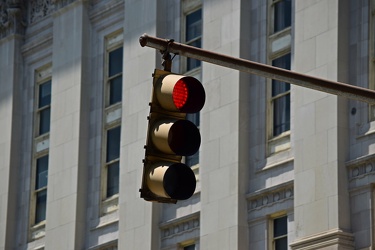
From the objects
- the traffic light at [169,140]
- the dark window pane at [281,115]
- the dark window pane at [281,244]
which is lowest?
the traffic light at [169,140]

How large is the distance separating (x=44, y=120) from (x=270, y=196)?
1406cm

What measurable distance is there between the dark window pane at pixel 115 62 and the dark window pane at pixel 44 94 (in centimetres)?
377

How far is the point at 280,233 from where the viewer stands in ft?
113

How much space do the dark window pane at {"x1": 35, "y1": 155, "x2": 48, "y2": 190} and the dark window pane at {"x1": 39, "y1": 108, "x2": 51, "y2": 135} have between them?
0.98 metres

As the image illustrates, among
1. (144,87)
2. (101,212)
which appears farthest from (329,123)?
(101,212)

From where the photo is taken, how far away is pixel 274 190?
3450 cm

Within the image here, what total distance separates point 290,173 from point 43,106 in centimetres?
1507

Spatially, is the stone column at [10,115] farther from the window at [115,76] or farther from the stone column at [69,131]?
the window at [115,76]

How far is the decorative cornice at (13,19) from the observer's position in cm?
4828

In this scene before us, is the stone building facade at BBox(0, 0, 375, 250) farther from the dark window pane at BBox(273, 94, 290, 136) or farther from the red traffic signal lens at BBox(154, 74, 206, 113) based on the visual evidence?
the red traffic signal lens at BBox(154, 74, 206, 113)

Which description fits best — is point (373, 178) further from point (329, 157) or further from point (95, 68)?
point (95, 68)

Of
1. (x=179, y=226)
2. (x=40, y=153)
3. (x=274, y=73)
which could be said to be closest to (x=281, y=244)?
(x=179, y=226)

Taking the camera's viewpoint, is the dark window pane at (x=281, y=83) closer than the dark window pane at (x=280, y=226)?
No

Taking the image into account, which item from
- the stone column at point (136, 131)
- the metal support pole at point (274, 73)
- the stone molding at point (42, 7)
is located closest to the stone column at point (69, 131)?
the stone molding at point (42, 7)
